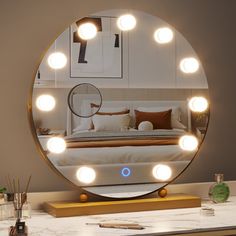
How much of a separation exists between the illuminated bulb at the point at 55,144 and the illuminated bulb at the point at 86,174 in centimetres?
12

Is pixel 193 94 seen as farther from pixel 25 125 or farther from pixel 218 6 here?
pixel 25 125

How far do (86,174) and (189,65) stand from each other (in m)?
0.68

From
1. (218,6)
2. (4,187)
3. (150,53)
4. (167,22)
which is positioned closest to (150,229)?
(4,187)

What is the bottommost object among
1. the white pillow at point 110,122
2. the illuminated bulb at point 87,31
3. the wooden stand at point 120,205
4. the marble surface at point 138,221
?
the marble surface at point 138,221

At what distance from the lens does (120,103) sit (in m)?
2.36

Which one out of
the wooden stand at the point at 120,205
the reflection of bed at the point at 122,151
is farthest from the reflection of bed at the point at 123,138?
the wooden stand at the point at 120,205

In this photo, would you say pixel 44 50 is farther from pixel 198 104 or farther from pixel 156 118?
pixel 198 104

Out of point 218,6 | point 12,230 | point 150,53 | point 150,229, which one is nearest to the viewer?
point 12,230

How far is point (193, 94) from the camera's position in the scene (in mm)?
2502

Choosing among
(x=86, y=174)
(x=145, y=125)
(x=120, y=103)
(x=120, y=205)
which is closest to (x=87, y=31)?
(x=120, y=103)

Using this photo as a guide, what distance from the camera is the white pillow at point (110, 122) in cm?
231

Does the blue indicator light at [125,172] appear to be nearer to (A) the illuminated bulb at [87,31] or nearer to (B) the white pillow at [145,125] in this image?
(B) the white pillow at [145,125]

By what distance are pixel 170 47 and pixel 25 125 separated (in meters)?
0.72

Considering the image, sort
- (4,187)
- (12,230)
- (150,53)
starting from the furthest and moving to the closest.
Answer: (150,53)
(4,187)
(12,230)
